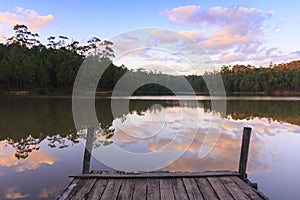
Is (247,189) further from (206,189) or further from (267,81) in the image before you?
(267,81)

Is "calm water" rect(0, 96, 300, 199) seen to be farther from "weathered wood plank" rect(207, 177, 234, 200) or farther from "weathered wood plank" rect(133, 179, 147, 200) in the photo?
Result: "weathered wood plank" rect(133, 179, 147, 200)

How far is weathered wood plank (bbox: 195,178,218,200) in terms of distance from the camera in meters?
3.51

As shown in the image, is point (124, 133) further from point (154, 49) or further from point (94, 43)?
point (94, 43)

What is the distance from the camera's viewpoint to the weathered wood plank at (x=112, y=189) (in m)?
3.51

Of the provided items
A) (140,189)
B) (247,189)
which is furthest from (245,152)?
(140,189)

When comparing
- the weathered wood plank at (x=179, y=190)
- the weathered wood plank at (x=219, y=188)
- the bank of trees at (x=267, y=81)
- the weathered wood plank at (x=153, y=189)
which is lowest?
the weathered wood plank at (x=153, y=189)

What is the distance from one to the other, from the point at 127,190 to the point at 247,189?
1.66 m

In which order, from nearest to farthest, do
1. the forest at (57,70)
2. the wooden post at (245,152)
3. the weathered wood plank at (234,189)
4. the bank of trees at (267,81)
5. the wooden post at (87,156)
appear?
the weathered wood plank at (234,189), the wooden post at (245,152), the wooden post at (87,156), the forest at (57,70), the bank of trees at (267,81)

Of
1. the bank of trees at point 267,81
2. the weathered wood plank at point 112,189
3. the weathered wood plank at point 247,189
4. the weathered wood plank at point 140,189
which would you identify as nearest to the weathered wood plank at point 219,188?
the weathered wood plank at point 247,189

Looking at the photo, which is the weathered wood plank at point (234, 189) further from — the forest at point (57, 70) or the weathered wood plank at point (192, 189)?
the forest at point (57, 70)

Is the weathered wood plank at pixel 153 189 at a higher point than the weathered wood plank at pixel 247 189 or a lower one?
lower

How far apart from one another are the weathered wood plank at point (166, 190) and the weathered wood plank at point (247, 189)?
3.27ft

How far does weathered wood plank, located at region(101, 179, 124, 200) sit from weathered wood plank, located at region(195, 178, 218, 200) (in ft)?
3.77

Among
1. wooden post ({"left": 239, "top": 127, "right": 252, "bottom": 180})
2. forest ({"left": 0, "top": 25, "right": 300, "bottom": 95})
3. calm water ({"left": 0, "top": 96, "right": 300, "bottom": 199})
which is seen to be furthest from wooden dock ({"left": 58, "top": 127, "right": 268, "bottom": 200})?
forest ({"left": 0, "top": 25, "right": 300, "bottom": 95})
